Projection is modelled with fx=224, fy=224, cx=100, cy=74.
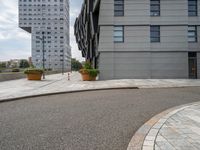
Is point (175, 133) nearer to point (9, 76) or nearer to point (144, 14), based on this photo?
point (9, 76)

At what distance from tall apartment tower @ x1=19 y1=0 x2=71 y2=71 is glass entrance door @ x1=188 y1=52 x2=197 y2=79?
104 meters

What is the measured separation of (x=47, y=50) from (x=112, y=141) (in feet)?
437

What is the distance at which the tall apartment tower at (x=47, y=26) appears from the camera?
12925 cm

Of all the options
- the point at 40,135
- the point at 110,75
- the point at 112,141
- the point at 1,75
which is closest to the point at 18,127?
the point at 40,135

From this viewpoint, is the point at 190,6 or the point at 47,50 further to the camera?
the point at 47,50

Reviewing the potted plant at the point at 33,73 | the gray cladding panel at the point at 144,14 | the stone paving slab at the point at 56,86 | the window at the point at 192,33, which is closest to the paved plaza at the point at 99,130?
the stone paving slab at the point at 56,86

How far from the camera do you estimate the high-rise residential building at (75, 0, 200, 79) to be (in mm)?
28438

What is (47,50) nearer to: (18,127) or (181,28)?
(181,28)

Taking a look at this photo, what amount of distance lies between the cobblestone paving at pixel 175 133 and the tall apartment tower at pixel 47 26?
12368 centimetres

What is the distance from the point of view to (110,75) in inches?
1123

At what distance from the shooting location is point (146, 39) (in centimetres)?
2867

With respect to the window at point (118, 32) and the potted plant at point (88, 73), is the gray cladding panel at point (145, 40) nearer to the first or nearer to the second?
the window at point (118, 32)

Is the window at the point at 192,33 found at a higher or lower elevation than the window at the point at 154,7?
lower

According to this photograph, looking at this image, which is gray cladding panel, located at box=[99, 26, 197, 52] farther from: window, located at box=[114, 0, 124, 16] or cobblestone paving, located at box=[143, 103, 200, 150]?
cobblestone paving, located at box=[143, 103, 200, 150]
